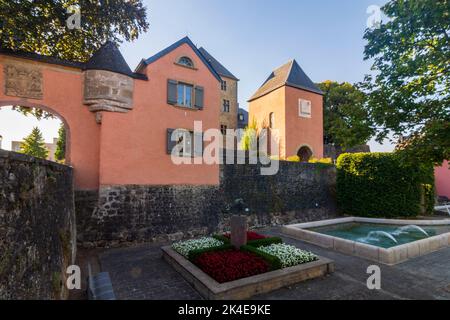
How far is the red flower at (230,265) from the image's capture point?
6.14m

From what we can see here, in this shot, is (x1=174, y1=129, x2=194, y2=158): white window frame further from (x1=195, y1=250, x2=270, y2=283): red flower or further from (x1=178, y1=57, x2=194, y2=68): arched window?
(x1=195, y1=250, x2=270, y2=283): red flower

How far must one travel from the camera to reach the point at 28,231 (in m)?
3.59

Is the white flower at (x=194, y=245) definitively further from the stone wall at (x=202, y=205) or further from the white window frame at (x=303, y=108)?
the white window frame at (x=303, y=108)

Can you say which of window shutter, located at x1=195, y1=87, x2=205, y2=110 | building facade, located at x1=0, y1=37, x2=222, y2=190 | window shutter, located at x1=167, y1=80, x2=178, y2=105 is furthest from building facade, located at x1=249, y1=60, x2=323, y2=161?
window shutter, located at x1=167, y1=80, x2=178, y2=105

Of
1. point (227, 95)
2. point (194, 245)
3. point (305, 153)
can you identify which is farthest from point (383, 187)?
point (227, 95)

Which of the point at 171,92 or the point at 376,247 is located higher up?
the point at 171,92

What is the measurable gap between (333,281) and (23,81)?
533 inches

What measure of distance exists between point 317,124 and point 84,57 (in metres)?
20.4

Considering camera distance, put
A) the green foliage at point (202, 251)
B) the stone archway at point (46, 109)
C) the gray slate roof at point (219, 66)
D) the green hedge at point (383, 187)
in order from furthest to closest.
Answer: the gray slate roof at point (219, 66), the green hedge at point (383, 187), the stone archway at point (46, 109), the green foliage at point (202, 251)

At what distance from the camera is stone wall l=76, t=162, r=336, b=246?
1035 cm

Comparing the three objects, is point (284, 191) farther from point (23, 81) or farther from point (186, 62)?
point (23, 81)

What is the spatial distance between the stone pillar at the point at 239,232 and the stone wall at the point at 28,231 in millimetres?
5142

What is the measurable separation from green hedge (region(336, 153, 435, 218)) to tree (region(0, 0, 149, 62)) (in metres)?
17.4

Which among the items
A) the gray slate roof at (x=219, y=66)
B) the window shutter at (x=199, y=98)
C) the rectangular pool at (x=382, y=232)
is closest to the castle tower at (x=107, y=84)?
the window shutter at (x=199, y=98)
